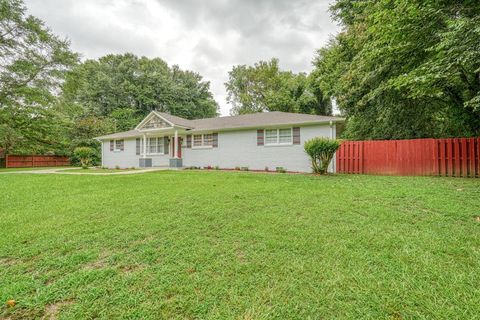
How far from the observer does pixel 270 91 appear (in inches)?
1183

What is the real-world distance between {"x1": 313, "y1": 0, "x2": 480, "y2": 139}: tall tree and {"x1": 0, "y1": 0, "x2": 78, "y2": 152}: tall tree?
22.0m

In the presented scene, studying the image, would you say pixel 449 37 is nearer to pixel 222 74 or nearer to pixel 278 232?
pixel 278 232

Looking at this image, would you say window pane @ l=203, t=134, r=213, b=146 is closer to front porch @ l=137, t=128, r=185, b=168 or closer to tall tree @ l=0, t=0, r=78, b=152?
front porch @ l=137, t=128, r=185, b=168

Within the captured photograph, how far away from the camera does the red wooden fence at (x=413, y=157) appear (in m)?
8.58

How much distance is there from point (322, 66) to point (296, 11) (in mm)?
5894

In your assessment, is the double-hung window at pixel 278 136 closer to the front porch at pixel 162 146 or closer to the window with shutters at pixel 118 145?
the front porch at pixel 162 146

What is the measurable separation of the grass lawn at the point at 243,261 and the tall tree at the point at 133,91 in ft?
93.2

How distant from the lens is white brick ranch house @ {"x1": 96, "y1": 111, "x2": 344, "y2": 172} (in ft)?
40.3

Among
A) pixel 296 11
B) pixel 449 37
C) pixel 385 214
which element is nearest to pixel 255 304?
pixel 385 214

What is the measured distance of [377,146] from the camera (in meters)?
10.3

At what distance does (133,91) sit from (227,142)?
22094 millimetres

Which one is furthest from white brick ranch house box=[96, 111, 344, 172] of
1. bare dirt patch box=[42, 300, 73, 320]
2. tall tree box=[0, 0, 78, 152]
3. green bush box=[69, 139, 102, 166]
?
bare dirt patch box=[42, 300, 73, 320]

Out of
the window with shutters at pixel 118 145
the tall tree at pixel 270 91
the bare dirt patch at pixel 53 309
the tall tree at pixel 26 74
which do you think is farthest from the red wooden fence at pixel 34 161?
the bare dirt patch at pixel 53 309

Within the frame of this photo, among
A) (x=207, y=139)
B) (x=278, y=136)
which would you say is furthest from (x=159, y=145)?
(x=278, y=136)
